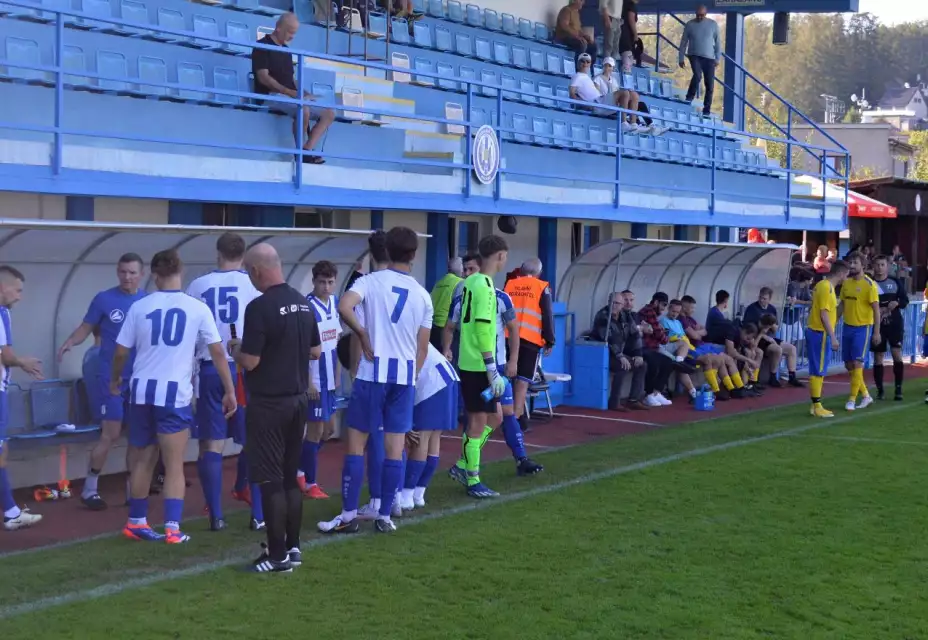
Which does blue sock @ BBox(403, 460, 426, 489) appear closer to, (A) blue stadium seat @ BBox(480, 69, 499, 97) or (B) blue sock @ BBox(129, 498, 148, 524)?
(B) blue sock @ BBox(129, 498, 148, 524)

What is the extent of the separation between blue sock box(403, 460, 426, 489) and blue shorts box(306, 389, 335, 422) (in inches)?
28.9

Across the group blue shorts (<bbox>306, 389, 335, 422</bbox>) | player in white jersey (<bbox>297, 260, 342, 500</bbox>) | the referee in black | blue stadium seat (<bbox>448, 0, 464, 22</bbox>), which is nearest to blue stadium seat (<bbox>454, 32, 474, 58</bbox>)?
blue stadium seat (<bbox>448, 0, 464, 22</bbox>)

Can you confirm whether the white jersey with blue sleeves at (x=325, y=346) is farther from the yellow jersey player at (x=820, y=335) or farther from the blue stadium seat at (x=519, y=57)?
the blue stadium seat at (x=519, y=57)

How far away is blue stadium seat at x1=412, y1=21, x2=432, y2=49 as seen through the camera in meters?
17.2

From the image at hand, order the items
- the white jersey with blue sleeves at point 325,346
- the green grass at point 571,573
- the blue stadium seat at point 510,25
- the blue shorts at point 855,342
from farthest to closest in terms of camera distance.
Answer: the blue stadium seat at point 510,25, the blue shorts at point 855,342, the white jersey with blue sleeves at point 325,346, the green grass at point 571,573

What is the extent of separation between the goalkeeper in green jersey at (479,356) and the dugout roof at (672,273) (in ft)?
19.8

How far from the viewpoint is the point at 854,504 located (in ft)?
30.0

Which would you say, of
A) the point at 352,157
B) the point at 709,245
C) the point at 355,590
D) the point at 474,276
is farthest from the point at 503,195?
the point at 355,590

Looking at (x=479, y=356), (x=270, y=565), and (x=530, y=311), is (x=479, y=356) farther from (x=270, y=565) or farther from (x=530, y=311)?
(x=270, y=565)

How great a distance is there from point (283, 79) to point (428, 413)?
4.79m

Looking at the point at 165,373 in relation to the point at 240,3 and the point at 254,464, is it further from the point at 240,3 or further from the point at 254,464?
the point at 240,3

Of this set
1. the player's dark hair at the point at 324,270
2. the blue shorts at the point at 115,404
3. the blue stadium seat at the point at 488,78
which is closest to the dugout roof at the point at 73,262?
the player's dark hair at the point at 324,270

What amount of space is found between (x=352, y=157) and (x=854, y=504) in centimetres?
538

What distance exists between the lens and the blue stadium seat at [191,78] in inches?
466
